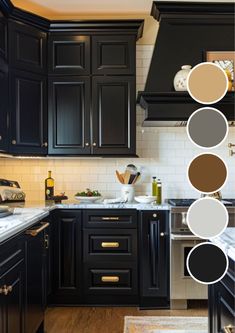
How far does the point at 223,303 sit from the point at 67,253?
2027 mm

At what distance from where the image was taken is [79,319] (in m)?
2.63

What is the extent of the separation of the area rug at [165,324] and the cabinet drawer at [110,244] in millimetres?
482

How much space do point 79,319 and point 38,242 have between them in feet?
2.88

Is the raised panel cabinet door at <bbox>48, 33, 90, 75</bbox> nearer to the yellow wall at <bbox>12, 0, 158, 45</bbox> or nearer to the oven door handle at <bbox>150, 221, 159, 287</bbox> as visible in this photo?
the yellow wall at <bbox>12, 0, 158, 45</bbox>

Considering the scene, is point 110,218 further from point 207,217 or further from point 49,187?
point 207,217

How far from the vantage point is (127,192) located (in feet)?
10.2

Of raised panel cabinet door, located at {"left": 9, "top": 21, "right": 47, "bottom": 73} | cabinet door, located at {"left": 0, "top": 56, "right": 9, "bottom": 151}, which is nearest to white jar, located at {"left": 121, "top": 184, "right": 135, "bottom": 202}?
cabinet door, located at {"left": 0, "top": 56, "right": 9, "bottom": 151}

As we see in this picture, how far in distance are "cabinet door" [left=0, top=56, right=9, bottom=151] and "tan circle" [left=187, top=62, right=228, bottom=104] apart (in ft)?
8.29

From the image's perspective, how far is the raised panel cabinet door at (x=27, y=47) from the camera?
2867mm

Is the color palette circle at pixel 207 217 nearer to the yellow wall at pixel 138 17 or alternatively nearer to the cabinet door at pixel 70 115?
the cabinet door at pixel 70 115

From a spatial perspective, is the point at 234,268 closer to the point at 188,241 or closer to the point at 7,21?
the point at 188,241

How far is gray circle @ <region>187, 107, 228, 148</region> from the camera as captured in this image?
0.31 meters

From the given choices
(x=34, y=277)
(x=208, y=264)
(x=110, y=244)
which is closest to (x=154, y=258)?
(x=110, y=244)

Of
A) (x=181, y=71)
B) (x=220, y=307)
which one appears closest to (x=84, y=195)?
(x=181, y=71)
